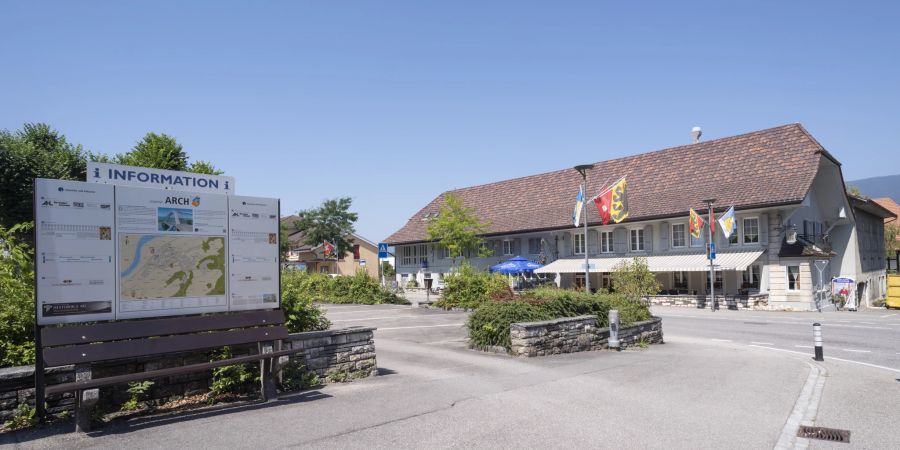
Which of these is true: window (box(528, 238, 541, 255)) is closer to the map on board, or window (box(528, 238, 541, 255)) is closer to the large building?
the large building

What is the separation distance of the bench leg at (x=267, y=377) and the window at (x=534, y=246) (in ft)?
132

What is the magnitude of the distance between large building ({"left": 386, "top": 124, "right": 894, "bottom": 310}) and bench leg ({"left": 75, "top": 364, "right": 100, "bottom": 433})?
109ft

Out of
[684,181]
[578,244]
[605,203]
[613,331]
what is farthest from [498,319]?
[578,244]

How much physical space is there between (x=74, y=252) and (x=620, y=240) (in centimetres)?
3851

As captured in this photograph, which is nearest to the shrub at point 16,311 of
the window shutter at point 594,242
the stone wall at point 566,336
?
the stone wall at point 566,336

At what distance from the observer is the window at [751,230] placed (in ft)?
117

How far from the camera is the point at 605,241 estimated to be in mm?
43156

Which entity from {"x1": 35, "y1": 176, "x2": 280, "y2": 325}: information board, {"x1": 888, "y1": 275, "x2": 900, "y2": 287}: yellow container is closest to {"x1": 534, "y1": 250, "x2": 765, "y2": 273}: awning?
{"x1": 888, "y1": 275, "x2": 900, "y2": 287}: yellow container

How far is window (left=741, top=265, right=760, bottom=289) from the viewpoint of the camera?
35.9 meters

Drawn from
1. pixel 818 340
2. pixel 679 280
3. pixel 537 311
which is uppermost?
pixel 537 311

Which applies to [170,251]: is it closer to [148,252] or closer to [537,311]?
[148,252]

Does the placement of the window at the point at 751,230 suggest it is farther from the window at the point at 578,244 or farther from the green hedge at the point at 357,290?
the green hedge at the point at 357,290

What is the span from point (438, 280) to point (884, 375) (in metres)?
43.6

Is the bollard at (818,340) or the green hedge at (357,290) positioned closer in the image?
the bollard at (818,340)
